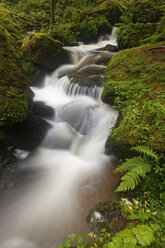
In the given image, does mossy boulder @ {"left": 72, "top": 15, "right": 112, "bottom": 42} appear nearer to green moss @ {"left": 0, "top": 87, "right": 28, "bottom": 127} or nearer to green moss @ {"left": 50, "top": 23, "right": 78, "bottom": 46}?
green moss @ {"left": 50, "top": 23, "right": 78, "bottom": 46}

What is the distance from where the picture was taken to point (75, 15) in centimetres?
1588

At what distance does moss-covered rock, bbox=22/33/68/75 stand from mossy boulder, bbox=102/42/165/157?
4629mm

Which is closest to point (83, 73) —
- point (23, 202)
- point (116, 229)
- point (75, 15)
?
point (23, 202)

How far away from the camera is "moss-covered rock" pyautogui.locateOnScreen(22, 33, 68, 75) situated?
8.66 m

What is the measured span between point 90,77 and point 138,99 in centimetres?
390

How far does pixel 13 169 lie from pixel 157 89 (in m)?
4.71

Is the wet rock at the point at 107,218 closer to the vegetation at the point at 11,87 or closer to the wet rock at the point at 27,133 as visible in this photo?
the wet rock at the point at 27,133

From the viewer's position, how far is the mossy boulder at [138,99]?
3296 millimetres

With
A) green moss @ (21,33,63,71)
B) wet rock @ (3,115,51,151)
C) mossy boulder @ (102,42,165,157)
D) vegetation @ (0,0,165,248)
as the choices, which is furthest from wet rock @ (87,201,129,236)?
green moss @ (21,33,63,71)

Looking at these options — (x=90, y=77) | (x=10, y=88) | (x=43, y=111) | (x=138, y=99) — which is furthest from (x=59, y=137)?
(x=90, y=77)

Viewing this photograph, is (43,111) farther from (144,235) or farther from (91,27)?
(91,27)

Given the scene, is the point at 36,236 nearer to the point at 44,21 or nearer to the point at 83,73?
the point at 83,73

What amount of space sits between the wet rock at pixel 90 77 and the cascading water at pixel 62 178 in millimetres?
372

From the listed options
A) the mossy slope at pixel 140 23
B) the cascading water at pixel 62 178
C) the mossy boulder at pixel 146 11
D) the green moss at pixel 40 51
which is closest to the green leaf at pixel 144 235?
the cascading water at pixel 62 178
